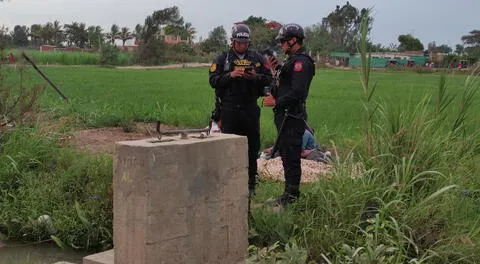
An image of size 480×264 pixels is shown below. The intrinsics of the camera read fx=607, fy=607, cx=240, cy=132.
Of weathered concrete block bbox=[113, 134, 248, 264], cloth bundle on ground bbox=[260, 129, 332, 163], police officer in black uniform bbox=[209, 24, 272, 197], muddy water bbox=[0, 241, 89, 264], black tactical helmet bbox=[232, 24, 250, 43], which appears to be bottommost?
muddy water bbox=[0, 241, 89, 264]

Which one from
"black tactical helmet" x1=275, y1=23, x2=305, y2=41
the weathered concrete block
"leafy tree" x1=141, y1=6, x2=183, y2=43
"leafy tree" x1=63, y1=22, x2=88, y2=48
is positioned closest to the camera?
the weathered concrete block

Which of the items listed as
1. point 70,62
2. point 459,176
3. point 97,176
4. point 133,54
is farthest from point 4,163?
point 133,54

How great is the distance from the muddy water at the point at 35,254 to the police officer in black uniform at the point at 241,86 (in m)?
1.81

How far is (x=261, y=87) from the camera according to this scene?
6.17 m

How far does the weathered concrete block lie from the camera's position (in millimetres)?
3590

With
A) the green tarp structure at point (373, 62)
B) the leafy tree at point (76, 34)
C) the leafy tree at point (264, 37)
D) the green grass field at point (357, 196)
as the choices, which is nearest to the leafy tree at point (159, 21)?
the leafy tree at point (76, 34)

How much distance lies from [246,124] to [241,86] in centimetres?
40

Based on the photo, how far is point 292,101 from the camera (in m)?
5.58

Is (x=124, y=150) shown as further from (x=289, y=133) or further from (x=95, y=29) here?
(x=95, y=29)

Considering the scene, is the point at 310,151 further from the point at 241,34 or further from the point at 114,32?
the point at 114,32

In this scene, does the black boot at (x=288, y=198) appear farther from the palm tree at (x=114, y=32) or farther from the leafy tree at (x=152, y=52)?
the palm tree at (x=114, y=32)

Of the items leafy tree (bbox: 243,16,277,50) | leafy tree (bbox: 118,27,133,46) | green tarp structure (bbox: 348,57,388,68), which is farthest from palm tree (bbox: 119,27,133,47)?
leafy tree (bbox: 243,16,277,50)

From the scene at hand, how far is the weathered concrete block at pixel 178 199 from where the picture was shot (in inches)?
141

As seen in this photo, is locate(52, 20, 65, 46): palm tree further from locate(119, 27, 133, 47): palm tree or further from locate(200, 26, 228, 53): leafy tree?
locate(200, 26, 228, 53): leafy tree
